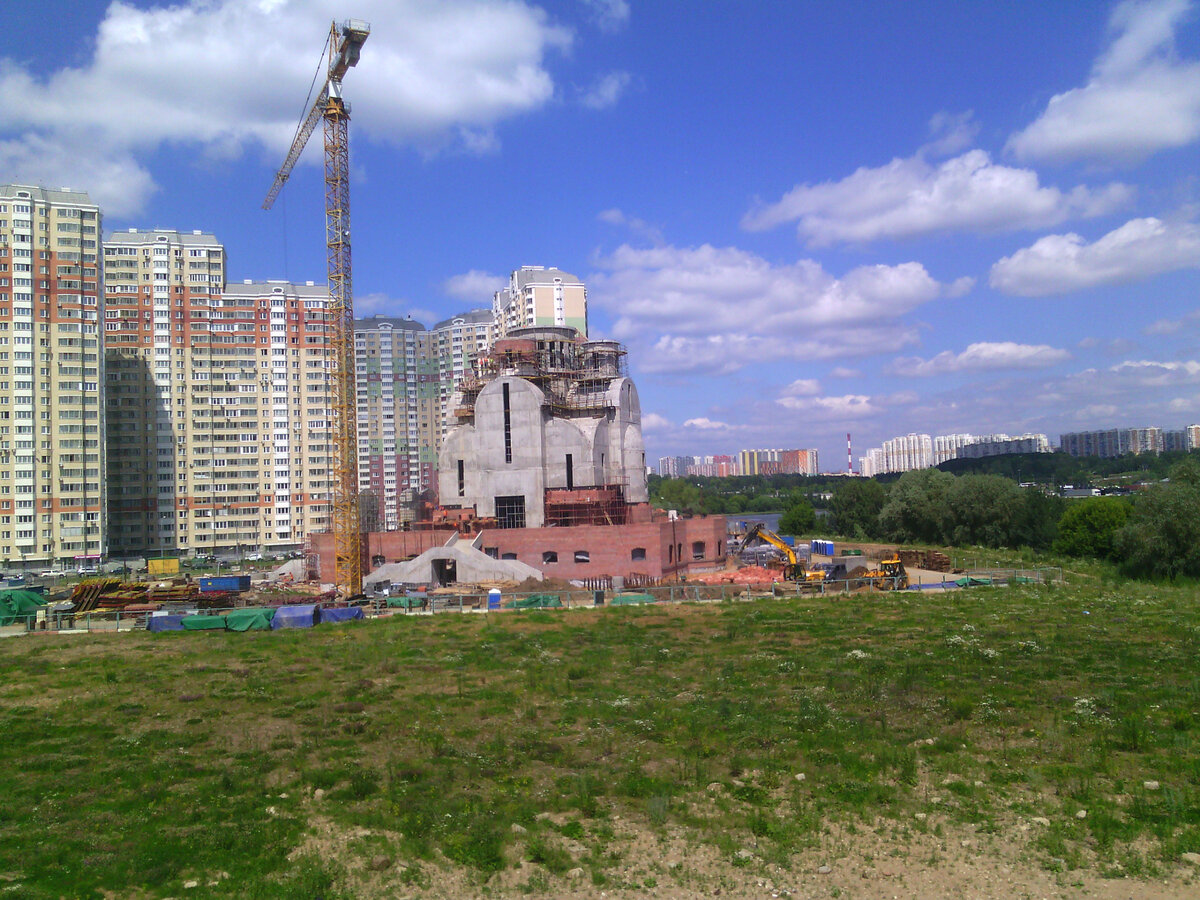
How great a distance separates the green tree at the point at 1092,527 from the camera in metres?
63.8

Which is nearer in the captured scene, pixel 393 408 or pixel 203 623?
pixel 203 623

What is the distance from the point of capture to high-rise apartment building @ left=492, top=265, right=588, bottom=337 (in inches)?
4033

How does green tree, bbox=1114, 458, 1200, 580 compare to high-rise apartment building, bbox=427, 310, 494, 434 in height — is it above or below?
below

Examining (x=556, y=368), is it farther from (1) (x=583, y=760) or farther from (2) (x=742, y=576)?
(1) (x=583, y=760)

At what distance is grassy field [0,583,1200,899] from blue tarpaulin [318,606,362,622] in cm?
861

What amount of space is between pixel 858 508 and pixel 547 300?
4813 cm

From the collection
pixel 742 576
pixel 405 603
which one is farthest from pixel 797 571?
pixel 405 603

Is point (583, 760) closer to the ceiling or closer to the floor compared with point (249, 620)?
closer to the floor

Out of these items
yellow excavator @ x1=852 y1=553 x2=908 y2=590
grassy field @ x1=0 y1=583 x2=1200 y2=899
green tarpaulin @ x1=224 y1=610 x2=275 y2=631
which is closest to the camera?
grassy field @ x1=0 y1=583 x2=1200 y2=899

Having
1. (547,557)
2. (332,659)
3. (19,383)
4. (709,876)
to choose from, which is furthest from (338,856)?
(19,383)

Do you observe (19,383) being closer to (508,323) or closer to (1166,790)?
(508,323)

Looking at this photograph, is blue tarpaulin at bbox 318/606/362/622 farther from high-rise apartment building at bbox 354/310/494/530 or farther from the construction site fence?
high-rise apartment building at bbox 354/310/494/530

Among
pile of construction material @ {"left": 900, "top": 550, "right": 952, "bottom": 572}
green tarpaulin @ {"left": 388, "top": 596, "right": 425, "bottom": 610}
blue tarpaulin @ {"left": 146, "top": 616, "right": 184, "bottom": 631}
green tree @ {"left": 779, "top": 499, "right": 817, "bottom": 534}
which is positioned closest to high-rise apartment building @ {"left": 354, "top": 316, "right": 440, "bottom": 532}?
green tree @ {"left": 779, "top": 499, "right": 817, "bottom": 534}

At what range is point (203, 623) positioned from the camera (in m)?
34.6
